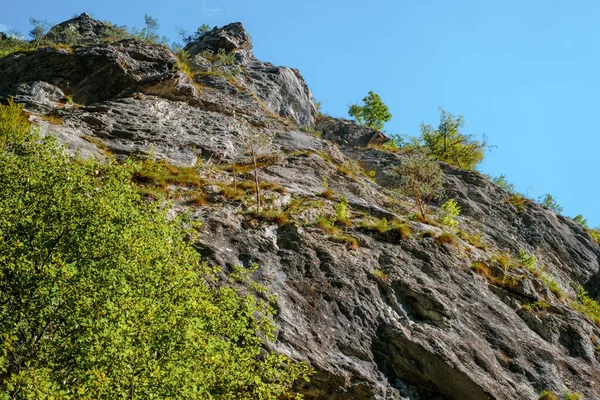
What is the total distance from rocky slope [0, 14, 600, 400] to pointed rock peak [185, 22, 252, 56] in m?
12.6

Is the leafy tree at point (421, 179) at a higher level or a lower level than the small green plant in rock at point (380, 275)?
higher

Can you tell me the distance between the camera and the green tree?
30.8 ft

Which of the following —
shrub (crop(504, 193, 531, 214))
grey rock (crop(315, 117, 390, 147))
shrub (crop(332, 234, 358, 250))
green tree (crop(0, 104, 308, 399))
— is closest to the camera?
green tree (crop(0, 104, 308, 399))

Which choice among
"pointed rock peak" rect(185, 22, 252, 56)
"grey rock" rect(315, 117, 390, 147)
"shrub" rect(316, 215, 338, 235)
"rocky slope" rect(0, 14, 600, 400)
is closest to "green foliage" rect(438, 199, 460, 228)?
"rocky slope" rect(0, 14, 600, 400)

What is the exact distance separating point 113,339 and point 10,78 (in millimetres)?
32352

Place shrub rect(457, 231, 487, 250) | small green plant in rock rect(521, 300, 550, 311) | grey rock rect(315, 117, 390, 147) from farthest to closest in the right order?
grey rock rect(315, 117, 390, 147) → shrub rect(457, 231, 487, 250) → small green plant in rock rect(521, 300, 550, 311)

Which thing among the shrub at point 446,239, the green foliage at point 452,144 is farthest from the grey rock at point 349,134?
the shrub at point 446,239

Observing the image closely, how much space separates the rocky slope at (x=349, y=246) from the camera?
16.7 m

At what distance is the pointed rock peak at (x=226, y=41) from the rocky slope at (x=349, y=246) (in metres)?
12.6

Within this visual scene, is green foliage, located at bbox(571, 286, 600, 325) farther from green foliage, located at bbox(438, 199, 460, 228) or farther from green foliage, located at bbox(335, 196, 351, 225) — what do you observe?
green foliage, located at bbox(335, 196, 351, 225)

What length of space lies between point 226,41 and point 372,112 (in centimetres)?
2465

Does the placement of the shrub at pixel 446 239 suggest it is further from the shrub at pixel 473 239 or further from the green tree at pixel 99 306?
the green tree at pixel 99 306

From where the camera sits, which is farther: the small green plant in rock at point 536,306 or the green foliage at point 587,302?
the green foliage at point 587,302

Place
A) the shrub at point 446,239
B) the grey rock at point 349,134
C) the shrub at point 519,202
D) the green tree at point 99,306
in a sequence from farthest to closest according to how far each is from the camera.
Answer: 1. the grey rock at point 349,134
2. the shrub at point 519,202
3. the shrub at point 446,239
4. the green tree at point 99,306
